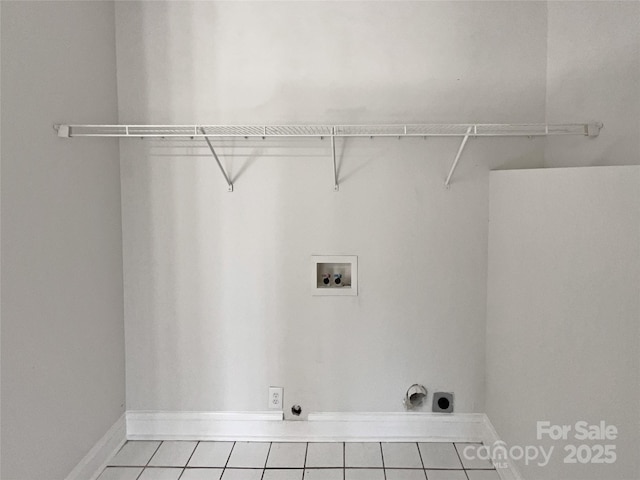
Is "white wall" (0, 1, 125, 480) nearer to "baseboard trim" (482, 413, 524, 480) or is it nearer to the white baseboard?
the white baseboard

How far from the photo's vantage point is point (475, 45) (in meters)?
2.10

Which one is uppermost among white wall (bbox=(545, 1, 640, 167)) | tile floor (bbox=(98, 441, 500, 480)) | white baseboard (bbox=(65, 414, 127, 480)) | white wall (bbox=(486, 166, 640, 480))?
white wall (bbox=(545, 1, 640, 167))

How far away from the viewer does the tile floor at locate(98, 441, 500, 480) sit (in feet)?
6.34

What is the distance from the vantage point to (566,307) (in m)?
1.45

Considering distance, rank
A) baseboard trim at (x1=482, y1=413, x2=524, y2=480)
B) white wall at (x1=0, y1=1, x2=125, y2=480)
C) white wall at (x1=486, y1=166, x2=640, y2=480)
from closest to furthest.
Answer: white wall at (x1=486, y1=166, x2=640, y2=480) → white wall at (x1=0, y1=1, x2=125, y2=480) → baseboard trim at (x1=482, y1=413, x2=524, y2=480)

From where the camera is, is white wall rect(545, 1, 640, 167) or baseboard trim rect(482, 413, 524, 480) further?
baseboard trim rect(482, 413, 524, 480)

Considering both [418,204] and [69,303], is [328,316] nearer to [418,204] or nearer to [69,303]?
[418,204]

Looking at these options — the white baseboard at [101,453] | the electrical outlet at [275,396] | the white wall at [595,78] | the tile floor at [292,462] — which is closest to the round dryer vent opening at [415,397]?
the tile floor at [292,462]

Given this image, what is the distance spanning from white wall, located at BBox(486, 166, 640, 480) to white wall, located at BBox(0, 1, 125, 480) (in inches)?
70.7

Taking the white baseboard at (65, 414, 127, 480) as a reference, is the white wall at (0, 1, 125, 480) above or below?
above

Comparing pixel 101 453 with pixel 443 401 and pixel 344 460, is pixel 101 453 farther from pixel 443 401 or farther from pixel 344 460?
pixel 443 401

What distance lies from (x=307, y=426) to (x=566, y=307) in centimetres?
134

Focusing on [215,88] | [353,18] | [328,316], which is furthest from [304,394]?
[353,18]

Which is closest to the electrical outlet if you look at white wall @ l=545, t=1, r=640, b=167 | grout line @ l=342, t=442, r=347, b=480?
grout line @ l=342, t=442, r=347, b=480
